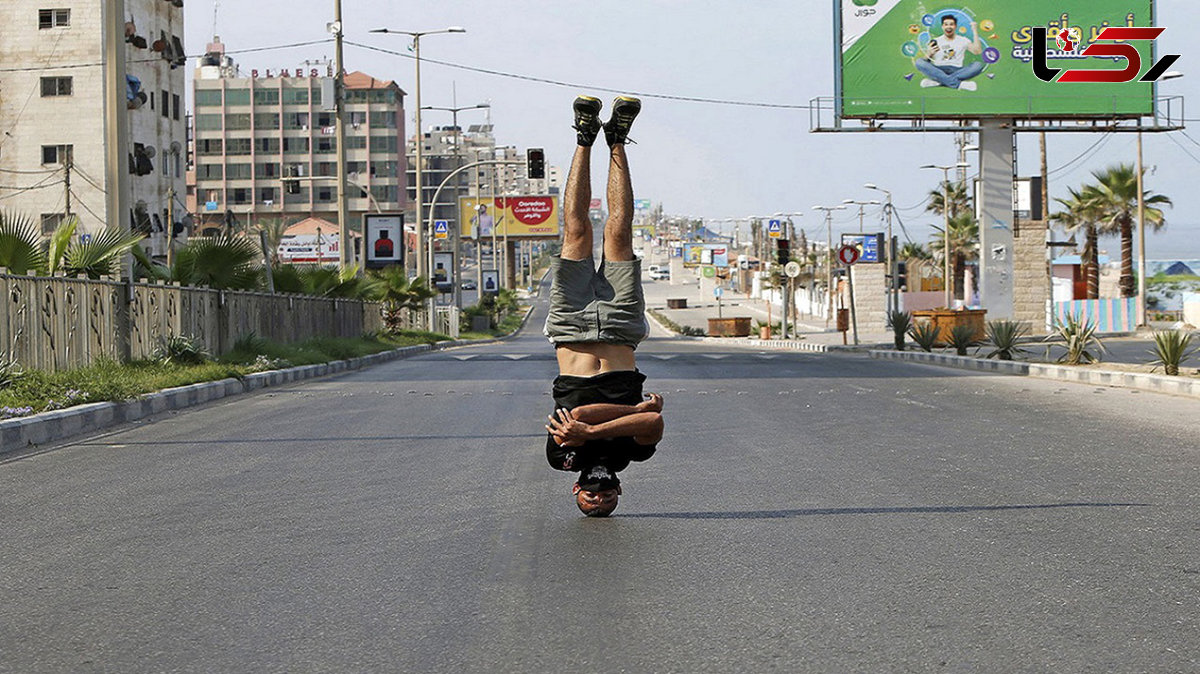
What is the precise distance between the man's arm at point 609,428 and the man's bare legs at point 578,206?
0.85 m

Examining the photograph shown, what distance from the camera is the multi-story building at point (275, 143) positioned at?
136 meters

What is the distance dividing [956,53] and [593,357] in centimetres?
3872

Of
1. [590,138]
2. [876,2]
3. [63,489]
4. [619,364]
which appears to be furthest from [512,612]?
[876,2]

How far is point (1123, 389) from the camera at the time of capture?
19.3 metres

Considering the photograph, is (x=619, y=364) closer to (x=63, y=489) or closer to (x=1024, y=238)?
(x=63, y=489)

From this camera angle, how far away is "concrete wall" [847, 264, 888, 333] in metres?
65.6

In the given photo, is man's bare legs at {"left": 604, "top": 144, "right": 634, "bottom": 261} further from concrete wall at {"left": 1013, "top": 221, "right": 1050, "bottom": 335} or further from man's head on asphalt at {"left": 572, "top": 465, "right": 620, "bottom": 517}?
concrete wall at {"left": 1013, "top": 221, "right": 1050, "bottom": 335}

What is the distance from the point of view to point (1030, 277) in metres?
46.3

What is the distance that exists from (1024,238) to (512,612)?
4415 centimetres

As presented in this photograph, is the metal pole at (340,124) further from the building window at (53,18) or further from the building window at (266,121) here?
the building window at (266,121)

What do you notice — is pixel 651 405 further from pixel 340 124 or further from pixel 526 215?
pixel 526 215

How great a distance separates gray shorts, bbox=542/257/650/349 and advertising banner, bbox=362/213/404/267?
130ft

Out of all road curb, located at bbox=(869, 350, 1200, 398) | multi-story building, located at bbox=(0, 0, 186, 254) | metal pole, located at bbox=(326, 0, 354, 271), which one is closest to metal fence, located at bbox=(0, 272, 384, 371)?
metal pole, located at bbox=(326, 0, 354, 271)

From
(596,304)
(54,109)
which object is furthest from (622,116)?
(54,109)
